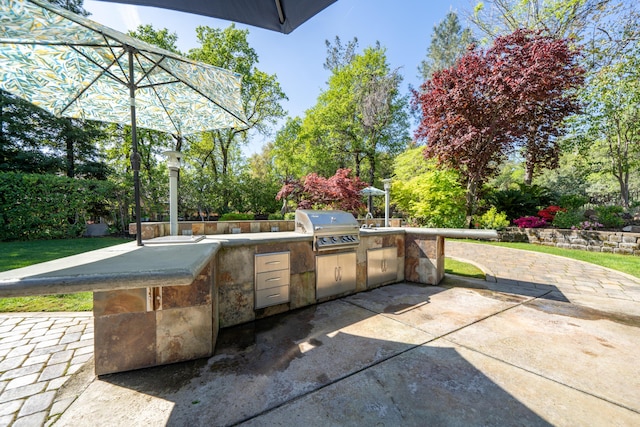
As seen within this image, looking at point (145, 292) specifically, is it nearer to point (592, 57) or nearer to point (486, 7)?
point (592, 57)

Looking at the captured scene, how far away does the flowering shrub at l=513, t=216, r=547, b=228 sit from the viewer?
8.89m

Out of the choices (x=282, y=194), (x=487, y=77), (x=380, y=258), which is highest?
(x=487, y=77)

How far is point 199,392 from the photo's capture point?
5.80ft

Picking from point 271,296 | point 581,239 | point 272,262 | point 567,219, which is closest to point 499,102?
point 567,219

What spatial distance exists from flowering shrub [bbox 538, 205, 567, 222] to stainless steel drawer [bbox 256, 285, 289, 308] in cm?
1088

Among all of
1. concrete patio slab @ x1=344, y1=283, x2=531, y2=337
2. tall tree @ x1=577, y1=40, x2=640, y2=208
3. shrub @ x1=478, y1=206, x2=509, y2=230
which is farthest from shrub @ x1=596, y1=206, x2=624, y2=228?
concrete patio slab @ x1=344, y1=283, x2=531, y2=337

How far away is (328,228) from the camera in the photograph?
3402mm

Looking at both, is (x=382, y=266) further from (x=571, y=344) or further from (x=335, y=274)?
(x=571, y=344)

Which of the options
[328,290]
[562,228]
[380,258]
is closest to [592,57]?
[562,228]

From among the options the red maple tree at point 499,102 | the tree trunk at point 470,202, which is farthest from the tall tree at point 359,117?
the tree trunk at point 470,202

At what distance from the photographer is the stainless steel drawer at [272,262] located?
2.89 m

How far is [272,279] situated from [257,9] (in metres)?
2.74

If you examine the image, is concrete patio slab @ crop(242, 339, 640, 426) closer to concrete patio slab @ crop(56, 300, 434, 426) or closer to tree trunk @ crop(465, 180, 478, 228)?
concrete patio slab @ crop(56, 300, 434, 426)

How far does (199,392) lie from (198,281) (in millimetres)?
854
